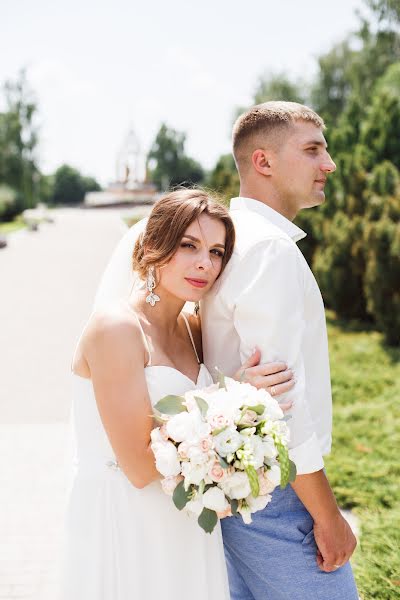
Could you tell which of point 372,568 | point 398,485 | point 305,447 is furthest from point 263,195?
point 398,485

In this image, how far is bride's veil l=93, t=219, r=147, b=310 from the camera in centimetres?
247

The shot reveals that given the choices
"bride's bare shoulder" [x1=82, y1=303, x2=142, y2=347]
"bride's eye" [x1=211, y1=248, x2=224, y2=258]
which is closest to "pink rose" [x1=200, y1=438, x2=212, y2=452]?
"bride's bare shoulder" [x1=82, y1=303, x2=142, y2=347]

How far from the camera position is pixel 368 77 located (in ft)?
106

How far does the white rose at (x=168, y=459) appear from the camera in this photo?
1.78 m

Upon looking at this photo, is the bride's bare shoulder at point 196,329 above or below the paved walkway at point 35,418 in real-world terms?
above

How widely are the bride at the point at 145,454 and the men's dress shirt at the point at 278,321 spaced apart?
68 mm

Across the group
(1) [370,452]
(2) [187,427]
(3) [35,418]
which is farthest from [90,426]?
(3) [35,418]

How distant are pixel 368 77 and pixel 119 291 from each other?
3280cm

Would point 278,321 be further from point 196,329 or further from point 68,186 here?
point 68,186

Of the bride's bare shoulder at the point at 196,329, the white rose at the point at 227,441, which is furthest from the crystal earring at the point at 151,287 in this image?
the white rose at the point at 227,441

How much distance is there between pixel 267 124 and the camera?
2377mm

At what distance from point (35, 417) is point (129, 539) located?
201 inches

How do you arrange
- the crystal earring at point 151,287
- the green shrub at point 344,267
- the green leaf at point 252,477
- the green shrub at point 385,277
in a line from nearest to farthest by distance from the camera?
1. the green leaf at point 252,477
2. the crystal earring at point 151,287
3. the green shrub at point 385,277
4. the green shrub at point 344,267

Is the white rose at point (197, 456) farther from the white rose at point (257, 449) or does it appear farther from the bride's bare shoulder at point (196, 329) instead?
the bride's bare shoulder at point (196, 329)
